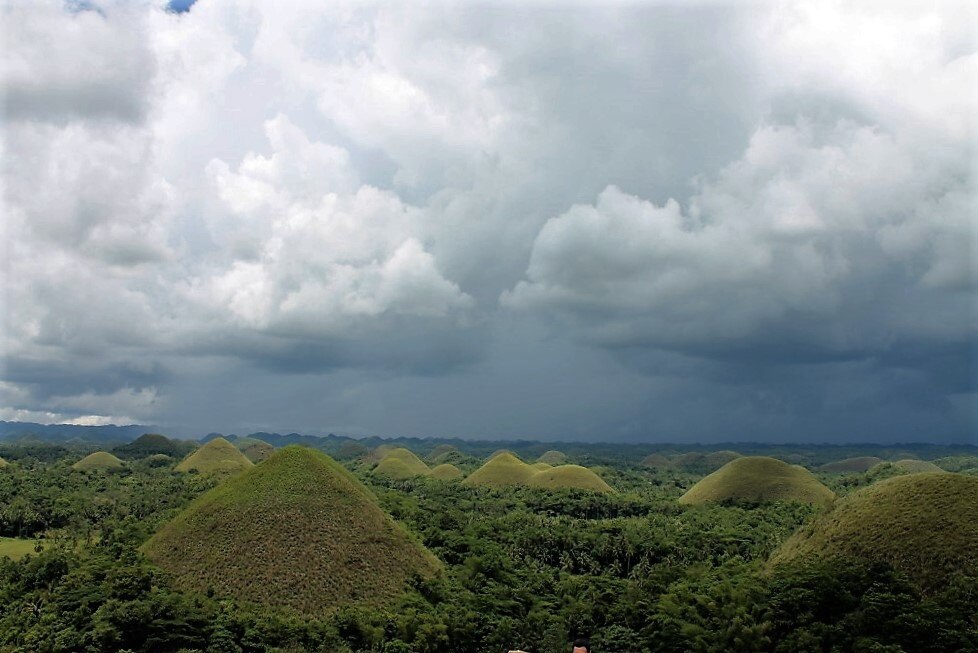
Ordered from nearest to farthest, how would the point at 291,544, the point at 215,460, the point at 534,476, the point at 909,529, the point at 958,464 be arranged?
the point at 909,529
the point at 291,544
the point at 534,476
the point at 215,460
the point at 958,464

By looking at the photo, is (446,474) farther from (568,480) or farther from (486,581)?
(486,581)

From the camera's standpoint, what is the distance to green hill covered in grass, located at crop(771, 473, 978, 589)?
110 ft

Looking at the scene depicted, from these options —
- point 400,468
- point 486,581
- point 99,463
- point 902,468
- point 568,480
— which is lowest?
point 400,468

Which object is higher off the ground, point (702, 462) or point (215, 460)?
point (215, 460)

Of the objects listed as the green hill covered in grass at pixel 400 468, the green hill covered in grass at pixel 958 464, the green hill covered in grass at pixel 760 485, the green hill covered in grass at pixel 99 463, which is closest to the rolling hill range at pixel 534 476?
the green hill covered in grass at pixel 760 485

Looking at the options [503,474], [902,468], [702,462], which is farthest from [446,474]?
[702,462]

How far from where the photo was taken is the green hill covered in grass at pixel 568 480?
305 feet

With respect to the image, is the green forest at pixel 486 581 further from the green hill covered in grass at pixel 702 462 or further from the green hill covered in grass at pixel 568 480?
the green hill covered in grass at pixel 702 462

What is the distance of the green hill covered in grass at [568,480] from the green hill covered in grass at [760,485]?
13.0m

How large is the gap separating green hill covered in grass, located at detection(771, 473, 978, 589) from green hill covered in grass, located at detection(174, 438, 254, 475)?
258 feet

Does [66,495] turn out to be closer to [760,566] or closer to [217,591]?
[217,591]

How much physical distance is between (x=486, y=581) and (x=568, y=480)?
176ft

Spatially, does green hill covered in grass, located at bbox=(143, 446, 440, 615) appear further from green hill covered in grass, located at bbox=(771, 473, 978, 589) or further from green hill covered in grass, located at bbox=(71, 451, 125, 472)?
green hill covered in grass, located at bbox=(71, 451, 125, 472)

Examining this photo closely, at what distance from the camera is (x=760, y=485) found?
81438 mm
